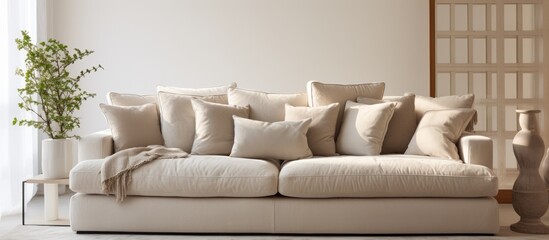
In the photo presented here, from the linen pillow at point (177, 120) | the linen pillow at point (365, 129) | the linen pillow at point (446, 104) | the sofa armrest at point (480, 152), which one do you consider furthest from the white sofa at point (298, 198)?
the linen pillow at point (446, 104)

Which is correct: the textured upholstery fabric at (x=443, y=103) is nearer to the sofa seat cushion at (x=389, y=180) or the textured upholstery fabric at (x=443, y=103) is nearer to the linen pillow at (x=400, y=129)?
the linen pillow at (x=400, y=129)

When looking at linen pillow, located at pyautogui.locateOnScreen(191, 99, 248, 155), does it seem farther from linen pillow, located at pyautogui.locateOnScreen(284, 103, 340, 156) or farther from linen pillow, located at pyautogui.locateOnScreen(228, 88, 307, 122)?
linen pillow, located at pyautogui.locateOnScreen(284, 103, 340, 156)

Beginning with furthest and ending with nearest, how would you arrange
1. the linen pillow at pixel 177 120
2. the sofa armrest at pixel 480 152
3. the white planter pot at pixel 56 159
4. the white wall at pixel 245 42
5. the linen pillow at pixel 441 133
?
the white wall at pixel 245 42, the linen pillow at pixel 177 120, the white planter pot at pixel 56 159, the linen pillow at pixel 441 133, the sofa armrest at pixel 480 152

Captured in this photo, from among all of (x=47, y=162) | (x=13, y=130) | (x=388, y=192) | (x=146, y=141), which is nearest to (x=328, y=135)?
(x=388, y=192)

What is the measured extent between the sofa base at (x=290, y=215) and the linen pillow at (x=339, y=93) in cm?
95

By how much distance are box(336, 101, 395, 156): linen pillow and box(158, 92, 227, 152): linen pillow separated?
1077 millimetres

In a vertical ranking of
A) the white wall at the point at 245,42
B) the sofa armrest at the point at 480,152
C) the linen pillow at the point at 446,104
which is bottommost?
the sofa armrest at the point at 480,152

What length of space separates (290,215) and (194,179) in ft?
2.04

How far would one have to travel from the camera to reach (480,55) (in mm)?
5863

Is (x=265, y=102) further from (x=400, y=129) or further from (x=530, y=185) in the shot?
(x=530, y=185)

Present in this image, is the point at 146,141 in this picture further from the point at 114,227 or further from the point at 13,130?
the point at 13,130

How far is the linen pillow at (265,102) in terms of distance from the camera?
16.2 feet

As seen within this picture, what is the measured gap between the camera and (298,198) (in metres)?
4.17

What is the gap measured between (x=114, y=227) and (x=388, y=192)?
1.69 metres
